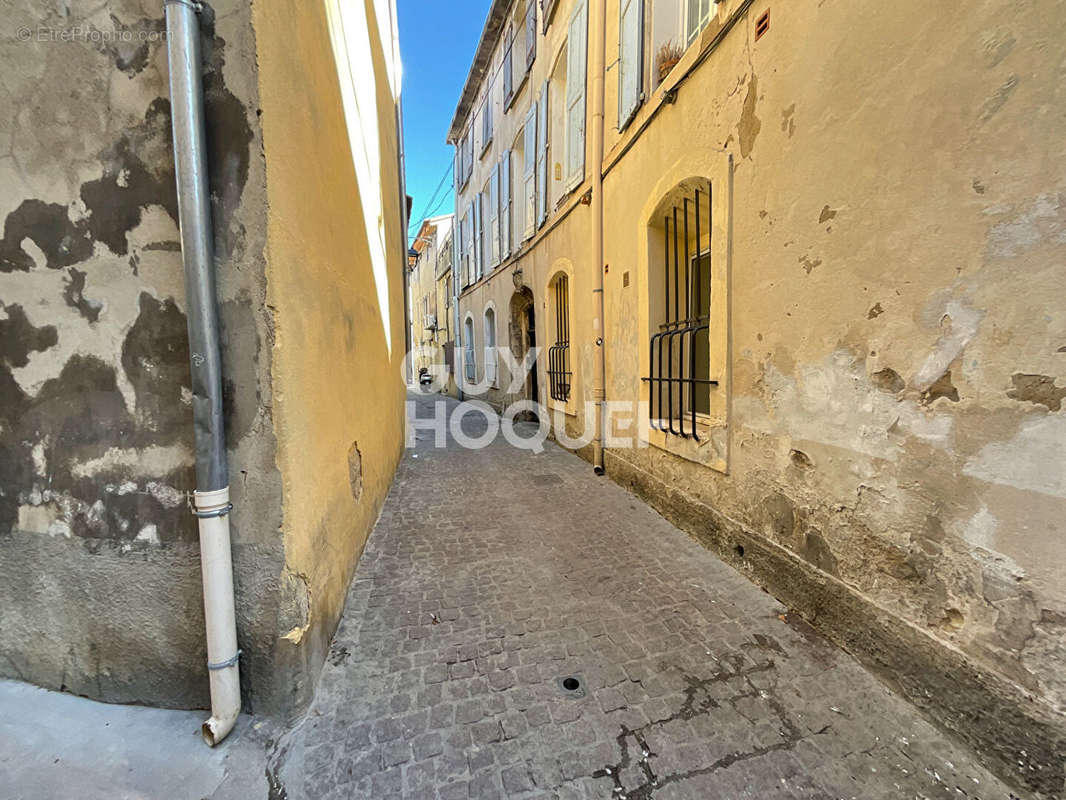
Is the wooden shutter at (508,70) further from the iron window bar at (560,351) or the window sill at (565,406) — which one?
the window sill at (565,406)

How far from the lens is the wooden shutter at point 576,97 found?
5.45 m

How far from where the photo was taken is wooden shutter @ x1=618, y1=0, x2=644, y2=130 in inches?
161

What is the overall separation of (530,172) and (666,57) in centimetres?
416

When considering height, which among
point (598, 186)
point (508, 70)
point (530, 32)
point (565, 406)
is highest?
point (508, 70)

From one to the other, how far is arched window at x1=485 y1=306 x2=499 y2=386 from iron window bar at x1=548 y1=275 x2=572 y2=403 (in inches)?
131

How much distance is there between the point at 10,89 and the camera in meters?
1.54

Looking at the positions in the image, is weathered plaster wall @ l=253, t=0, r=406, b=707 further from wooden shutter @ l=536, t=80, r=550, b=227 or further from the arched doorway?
the arched doorway

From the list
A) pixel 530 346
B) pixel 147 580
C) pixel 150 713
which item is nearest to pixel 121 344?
pixel 147 580

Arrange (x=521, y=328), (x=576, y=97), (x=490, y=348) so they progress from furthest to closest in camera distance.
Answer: (x=490, y=348), (x=521, y=328), (x=576, y=97)

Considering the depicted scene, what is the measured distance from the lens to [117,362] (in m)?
1.56

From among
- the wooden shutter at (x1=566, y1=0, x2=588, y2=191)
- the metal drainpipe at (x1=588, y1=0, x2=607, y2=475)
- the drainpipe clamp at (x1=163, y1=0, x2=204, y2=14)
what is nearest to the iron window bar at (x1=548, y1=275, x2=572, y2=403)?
the metal drainpipe at (x1=588, y1=0, x2=607, y2=475)

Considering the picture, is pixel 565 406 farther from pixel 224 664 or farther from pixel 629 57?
pixel 224 664

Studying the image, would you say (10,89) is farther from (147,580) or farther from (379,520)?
(379,520)

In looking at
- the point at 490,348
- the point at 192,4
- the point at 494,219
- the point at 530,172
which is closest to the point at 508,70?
the point at 494,219
